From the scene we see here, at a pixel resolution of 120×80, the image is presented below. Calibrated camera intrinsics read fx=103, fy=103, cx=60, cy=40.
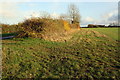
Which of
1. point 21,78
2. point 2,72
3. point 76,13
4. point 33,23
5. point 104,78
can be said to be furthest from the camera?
point 76,13

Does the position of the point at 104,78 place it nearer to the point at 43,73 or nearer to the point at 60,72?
the point at 60,72

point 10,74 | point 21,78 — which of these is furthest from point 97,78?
point 10,74

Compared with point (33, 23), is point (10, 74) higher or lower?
lower

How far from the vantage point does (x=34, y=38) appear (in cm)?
1148

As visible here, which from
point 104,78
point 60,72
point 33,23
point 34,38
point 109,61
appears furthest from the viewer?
point 33,23

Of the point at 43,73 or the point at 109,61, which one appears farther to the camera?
the point at 109,61

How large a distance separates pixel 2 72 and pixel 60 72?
8.19 ft

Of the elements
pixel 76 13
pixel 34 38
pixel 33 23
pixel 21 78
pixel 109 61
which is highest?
pixel 76 13

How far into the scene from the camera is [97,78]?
3609 mm

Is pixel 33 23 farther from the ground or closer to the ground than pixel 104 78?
farther from the ground

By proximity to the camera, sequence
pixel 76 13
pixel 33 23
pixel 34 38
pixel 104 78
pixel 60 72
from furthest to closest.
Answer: pixel 76 13 < pixel 33 23 < pixel 34 38 < pixel 60 72 < pixel 104 78

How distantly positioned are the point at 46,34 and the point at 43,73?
Answer: 323 inches

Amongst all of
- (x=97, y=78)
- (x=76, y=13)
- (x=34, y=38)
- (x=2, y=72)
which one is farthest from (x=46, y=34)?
(x=76, y=13)

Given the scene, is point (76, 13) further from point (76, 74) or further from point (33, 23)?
point (76, 74)
